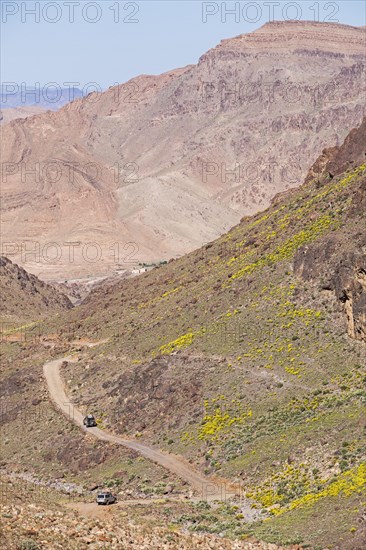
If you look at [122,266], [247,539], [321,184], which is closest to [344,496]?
[247,539]

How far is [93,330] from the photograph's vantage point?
84312 mm

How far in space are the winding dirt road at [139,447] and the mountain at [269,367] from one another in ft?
2.26

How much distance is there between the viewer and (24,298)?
12169cm

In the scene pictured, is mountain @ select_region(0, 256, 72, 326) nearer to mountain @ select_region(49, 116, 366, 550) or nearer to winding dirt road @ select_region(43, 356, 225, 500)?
mountain @ select_region(49, 116, 366, 550)

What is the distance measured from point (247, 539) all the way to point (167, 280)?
5439cm

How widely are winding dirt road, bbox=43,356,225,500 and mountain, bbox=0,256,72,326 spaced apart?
3451 centimetres

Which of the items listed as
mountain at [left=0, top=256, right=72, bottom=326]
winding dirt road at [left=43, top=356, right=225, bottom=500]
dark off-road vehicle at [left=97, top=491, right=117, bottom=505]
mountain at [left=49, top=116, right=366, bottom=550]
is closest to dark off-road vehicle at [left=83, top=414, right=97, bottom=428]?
winding dirt road at [left=43, top=356, right=225, bottom=500]

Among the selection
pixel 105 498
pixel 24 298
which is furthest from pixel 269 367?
pixel 24 298

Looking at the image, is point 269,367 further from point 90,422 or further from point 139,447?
point 90,422

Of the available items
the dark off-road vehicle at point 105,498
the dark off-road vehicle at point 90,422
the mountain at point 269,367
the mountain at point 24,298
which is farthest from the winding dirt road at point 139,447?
the mountain at point 24,298

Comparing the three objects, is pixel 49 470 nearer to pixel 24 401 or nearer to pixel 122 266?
pixel 24 401

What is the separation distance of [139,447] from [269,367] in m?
7.72

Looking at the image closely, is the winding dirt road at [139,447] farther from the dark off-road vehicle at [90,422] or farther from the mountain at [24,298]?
the mountain at [24,298]

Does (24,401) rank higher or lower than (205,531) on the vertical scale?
lower
